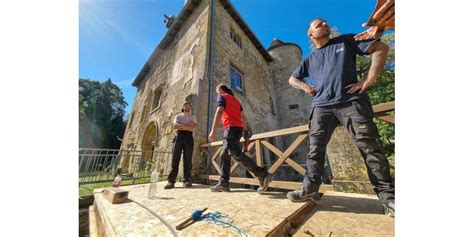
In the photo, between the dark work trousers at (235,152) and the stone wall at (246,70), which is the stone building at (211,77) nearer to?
the stone wall at (246,70)

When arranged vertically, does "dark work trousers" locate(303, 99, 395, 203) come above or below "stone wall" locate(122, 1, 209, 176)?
below

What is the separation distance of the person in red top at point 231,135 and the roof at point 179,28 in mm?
7583

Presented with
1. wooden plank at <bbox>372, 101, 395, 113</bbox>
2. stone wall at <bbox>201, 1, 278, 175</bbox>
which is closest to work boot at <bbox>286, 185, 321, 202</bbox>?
wooden plank at <bbox>372, 101, 395, 113</bbox>

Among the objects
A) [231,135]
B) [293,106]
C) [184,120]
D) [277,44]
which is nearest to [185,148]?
[184,120]

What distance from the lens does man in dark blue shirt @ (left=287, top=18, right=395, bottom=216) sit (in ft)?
4.26

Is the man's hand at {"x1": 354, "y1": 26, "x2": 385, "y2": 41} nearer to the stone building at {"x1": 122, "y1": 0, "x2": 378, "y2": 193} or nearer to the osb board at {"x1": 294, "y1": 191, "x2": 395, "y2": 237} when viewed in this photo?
the osb board at {"x1": 294, "y1": 191, "x2": 395, "y2": 237}

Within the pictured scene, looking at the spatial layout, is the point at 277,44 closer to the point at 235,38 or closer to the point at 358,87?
the point at 235,38

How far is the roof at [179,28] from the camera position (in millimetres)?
8203

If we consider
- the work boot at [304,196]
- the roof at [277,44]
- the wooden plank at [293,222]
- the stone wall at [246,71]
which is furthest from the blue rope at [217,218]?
the roof at [277,44]

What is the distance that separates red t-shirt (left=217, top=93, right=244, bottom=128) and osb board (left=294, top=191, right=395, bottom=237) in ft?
4.61

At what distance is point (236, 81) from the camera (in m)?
7.79
